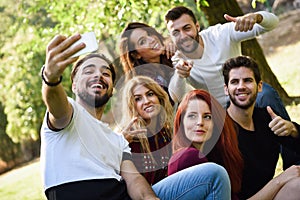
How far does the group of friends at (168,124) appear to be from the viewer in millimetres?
2242

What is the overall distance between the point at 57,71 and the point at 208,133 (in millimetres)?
987

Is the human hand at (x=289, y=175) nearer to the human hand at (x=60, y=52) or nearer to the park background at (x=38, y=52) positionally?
the human hand at (x=60, y=52)

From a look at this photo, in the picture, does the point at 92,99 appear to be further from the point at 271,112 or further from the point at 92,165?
the point at 271,112

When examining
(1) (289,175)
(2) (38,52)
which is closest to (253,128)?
(1) (289,175)

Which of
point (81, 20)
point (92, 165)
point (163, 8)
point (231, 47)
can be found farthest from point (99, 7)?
point (92, 165)

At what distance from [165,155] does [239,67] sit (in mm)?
659

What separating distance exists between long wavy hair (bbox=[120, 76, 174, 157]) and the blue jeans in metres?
0.35

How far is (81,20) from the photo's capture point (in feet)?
20.3

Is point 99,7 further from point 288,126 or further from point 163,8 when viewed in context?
point 288,126

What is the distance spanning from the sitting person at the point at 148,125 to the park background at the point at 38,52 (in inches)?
90.0

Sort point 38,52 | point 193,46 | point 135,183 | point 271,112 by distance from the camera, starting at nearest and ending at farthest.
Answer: point 135,183, point 271,112, point 193,46, point 38,52

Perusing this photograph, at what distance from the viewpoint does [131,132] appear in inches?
105

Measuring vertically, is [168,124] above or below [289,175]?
above

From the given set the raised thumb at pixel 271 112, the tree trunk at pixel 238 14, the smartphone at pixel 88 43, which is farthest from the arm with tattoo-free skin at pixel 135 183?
the tree trunk at pixel 238 14
